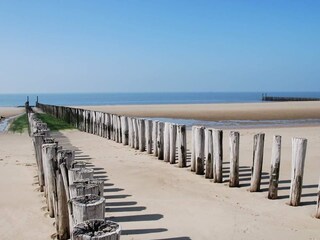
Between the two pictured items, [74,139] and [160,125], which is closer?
[160,125]

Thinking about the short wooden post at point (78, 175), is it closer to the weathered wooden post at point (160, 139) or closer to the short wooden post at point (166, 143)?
the short wooden post at point (166, 143)

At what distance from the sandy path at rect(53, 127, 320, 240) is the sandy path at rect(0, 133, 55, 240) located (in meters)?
1.20

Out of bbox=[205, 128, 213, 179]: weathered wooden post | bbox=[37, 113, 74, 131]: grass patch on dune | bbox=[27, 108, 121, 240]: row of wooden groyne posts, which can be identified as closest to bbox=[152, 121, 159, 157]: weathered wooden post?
bbox=[205, 128, 213, 179]: weathered wooden post

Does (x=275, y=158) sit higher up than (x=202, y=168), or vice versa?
(x=275, y=158)

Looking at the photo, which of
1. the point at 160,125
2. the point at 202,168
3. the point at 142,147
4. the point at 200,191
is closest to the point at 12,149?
the point at 142,147

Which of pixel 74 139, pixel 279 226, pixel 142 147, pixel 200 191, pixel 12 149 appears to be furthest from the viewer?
pixel 74 139

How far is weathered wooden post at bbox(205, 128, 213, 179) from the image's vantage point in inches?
348

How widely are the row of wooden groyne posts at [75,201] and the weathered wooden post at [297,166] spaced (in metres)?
3.52

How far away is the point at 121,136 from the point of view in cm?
1578

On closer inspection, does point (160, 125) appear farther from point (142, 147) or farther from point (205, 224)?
point (205, 224)

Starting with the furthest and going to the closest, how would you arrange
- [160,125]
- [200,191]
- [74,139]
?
1. [74,139]
2. [160,125]
3. [200,191]

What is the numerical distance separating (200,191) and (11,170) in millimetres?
5703

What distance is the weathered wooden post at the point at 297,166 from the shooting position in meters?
6.77

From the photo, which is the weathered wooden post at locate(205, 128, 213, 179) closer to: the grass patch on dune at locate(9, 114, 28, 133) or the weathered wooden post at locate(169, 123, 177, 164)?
the weathered wooden post at locate(169, 123, 177, 164)
